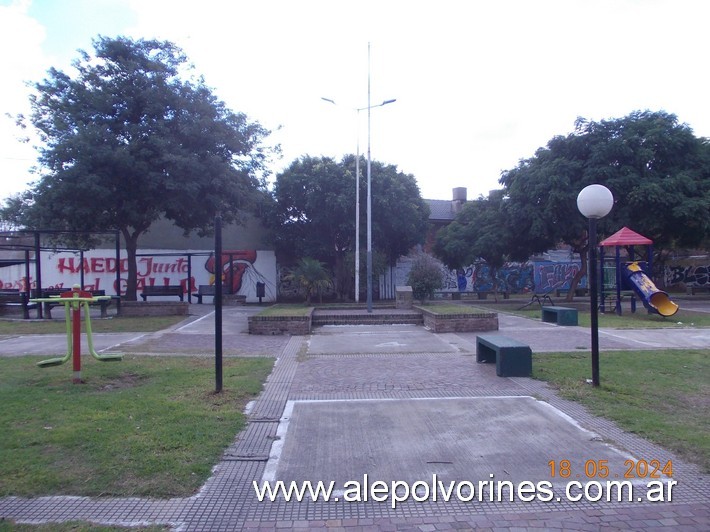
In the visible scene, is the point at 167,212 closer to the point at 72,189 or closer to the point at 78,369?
the point at 72,189

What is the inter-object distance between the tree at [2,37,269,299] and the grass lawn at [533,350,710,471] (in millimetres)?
13644

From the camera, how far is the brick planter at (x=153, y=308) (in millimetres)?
19438

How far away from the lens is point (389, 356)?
11.1 meters

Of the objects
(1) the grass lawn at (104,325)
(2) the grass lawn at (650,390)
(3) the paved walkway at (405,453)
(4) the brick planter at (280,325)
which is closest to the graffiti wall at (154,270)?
(1) the grass lawn at (104,325)

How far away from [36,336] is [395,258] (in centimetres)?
1950

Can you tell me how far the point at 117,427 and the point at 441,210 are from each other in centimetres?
3638

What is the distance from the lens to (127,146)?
62.4ft

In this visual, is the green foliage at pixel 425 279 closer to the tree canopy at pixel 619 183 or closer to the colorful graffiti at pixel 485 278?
the tree canopy at pixel 619 183

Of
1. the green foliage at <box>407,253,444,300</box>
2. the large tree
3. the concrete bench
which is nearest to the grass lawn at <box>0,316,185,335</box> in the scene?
the green foliage at <box>407,253,444,300</box>

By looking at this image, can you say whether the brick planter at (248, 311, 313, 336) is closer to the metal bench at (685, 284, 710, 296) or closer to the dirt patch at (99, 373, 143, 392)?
the dirt patch at (99, 373, 143, 392)

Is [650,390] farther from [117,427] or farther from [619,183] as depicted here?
[619,183]

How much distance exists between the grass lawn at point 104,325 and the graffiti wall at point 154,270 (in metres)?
10.3

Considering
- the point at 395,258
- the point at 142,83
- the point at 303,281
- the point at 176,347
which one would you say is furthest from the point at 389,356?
the point at 395,258

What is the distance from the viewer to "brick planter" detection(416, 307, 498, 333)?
48.5 feet
